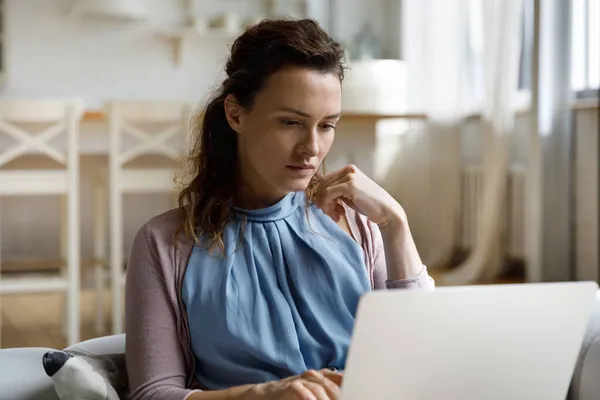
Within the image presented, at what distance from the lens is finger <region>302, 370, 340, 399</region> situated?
0.93 m

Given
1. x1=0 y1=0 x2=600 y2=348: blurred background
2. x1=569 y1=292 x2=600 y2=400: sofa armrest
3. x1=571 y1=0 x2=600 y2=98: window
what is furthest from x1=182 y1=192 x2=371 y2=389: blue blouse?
x1=571 y1=0 x2=600 y2=98: window

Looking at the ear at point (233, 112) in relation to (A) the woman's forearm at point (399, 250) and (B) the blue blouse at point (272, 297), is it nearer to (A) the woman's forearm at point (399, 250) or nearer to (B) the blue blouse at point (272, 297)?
(B) the blue blouse at point (272, 297)

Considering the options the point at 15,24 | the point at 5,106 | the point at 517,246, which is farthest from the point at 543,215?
the point at 15,24

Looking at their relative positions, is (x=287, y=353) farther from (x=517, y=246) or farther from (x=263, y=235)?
(x=517, y=246)

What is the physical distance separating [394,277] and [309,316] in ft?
0.44

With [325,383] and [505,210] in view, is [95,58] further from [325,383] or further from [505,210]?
[325,383]

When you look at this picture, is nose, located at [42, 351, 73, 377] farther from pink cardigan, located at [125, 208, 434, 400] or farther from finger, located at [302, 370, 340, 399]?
finger, located at [302, 370, 340, 399]

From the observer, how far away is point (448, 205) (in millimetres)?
5094

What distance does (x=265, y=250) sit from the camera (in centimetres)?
122

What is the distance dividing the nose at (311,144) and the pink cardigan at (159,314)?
0.65 ft

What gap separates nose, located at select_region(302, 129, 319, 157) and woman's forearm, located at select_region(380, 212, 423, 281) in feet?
0.50

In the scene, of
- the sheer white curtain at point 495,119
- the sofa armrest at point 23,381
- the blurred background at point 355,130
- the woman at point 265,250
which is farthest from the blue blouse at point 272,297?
the sheer white curtain at point 495,119

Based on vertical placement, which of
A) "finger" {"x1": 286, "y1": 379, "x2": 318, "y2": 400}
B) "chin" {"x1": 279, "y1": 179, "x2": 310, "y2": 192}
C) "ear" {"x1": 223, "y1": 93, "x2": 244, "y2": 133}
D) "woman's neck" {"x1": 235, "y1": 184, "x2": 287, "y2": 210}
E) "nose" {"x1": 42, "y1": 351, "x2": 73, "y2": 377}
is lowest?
"nose" {"x1": 42, "y1": 351, "x2": 73, "y2": 377}

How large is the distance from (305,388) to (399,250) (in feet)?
1.10
